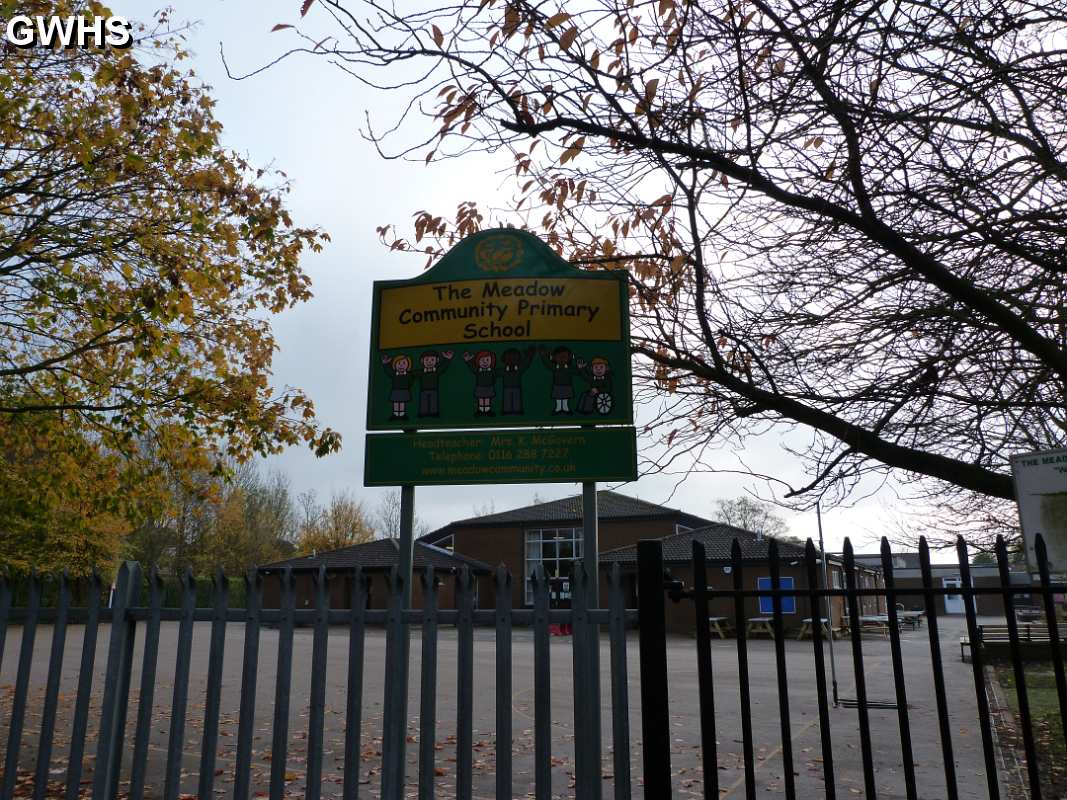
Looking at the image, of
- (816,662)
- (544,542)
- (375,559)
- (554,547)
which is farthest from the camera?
(544,542)

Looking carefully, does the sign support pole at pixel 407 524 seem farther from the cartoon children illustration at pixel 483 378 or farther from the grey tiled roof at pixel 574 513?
the grey tiled roof at pixel 574 513

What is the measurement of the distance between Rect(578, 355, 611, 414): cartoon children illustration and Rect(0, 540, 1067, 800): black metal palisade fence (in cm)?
148

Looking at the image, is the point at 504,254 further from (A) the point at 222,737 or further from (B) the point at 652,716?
(A) the point at 222,737

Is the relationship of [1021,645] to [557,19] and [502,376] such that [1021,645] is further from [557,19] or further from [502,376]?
[557,19]

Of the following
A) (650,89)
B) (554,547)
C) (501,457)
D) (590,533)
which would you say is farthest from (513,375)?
(554,547)

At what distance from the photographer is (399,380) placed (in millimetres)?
5805

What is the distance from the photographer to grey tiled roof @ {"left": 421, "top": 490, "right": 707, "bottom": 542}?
4666cm

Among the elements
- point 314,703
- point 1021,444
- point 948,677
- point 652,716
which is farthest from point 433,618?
point 948,677

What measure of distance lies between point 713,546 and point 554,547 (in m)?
10.3

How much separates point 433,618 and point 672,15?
12.9 feet

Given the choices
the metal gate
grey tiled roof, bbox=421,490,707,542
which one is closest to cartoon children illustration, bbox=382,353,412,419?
the metal gate

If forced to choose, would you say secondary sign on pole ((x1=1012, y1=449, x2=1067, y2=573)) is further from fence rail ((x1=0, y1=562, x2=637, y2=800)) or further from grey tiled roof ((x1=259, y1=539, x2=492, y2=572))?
grey tiled roof ((x1=259, y1=539, x2=492, y2=572))

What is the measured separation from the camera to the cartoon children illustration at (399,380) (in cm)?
571

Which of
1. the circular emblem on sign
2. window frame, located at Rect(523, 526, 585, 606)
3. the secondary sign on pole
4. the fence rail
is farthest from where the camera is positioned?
window frame, located at Rect(523, 526, 585, 606)
